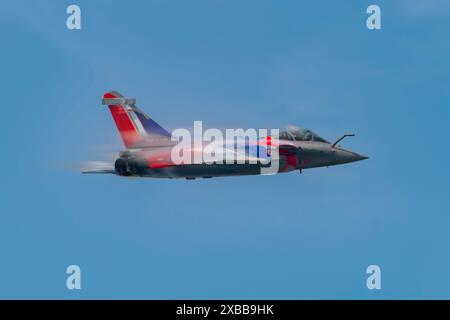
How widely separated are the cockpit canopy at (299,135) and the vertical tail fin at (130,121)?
8.84 metres

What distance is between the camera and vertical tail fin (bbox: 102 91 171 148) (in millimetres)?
62219

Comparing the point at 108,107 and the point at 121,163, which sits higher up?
the point at 108,107

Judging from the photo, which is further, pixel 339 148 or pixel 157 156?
pixel 339 148

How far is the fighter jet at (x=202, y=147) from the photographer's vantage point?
59.3m

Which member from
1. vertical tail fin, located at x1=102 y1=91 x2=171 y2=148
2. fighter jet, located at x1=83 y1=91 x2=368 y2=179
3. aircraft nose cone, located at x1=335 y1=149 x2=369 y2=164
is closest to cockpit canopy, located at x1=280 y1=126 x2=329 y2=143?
fighter jet, located at x1=83 y1=91 x2=368 y2=179

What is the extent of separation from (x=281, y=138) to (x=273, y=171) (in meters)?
2.74

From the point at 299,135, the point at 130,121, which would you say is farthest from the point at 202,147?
the point at 299,135

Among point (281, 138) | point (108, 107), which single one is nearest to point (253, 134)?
point (281, 138)

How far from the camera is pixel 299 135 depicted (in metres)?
63.1

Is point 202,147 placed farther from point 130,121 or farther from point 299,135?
point 299,135

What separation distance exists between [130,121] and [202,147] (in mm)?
7581

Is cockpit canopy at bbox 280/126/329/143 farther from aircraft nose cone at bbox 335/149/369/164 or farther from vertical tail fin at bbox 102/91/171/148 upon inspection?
vertical tail fin at bbox 102/91/171/148

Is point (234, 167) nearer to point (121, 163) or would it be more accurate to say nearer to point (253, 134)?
point (253, 134)

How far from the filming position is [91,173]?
205ft
